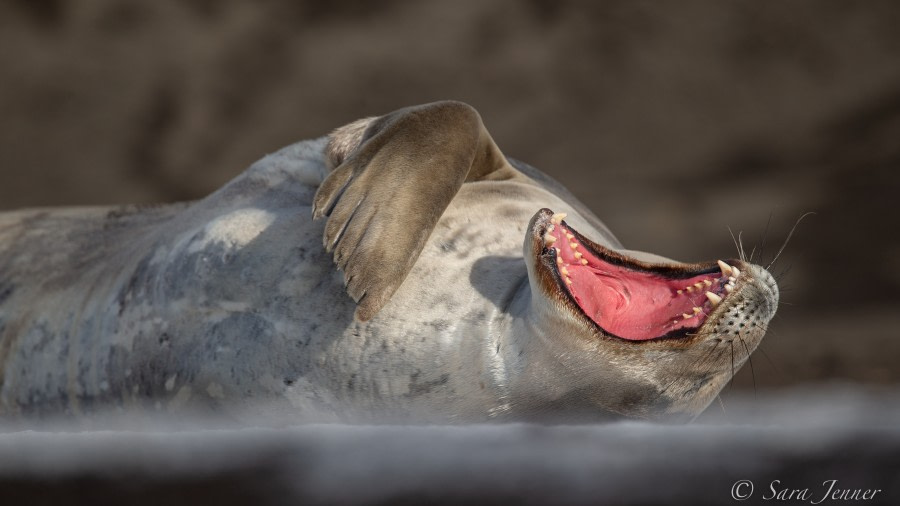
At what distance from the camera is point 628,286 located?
6.90 ft

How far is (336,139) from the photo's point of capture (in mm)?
2639

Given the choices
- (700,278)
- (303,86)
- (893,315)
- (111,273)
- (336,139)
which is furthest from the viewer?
(303,86)

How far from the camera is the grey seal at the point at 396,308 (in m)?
2.09

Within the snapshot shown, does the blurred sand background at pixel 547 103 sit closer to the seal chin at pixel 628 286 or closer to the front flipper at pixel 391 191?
the front flipper at pixel 391 191

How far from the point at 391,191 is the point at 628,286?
1.71 feet

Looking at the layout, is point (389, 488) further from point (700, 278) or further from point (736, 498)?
point (700, 278)

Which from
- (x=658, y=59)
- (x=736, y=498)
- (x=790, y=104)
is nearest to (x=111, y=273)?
(x=736, y=498)

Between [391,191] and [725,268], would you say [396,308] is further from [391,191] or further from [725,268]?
[725,268]

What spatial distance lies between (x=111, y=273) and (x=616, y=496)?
1.87 meters

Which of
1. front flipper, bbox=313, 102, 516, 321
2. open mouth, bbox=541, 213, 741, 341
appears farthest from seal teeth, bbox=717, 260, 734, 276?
front flipper, bbox=313, 102, 516, 321

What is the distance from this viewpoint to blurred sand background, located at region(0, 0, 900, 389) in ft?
14.6

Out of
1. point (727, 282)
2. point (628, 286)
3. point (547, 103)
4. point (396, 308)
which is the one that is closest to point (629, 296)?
point (628, 286)

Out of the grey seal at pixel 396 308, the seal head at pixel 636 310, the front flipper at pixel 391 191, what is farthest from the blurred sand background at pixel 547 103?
the seal head at pixel 636 310

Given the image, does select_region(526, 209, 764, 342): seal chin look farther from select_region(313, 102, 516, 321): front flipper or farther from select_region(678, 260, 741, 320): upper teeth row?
select_region(313, 102, 516, 321): front flipper
